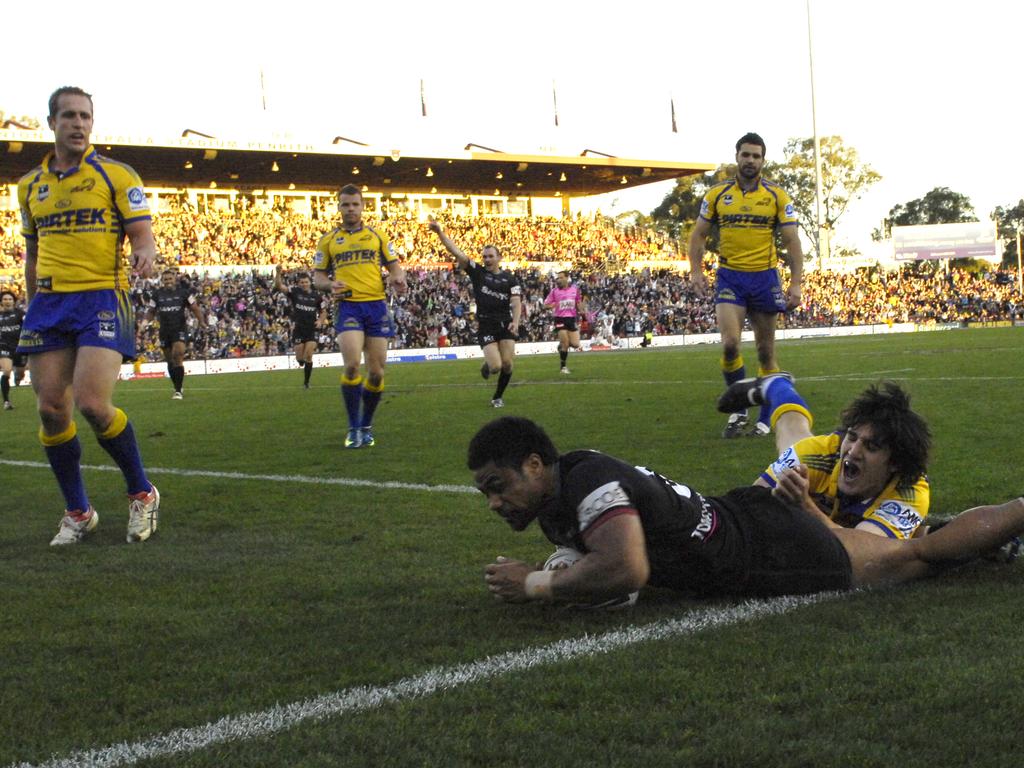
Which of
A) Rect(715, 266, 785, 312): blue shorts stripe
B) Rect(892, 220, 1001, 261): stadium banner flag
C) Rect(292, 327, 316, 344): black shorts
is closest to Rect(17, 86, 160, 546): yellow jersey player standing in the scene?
Rect(715, 266, 785, 312): blue shorts stripe

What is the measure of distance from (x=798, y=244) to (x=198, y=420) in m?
7.01

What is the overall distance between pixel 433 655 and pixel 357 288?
7.15 meters

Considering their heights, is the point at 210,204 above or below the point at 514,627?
above

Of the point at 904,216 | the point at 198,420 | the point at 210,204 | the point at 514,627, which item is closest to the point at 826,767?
the point at 514,627

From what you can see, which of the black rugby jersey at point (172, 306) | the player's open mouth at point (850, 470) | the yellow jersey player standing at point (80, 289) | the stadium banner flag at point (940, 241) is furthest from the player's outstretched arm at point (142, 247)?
the stadium banner flag at point (940, 241)

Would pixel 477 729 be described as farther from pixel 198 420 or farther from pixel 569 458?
pixel 198 420

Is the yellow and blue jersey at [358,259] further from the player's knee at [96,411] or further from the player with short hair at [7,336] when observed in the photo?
the player with short hair at [7,336]

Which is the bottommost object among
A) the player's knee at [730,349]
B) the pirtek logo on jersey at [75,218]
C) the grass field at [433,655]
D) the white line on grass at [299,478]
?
the white line on grass at [299,478]

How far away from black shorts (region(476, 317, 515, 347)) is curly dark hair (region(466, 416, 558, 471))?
11345mm

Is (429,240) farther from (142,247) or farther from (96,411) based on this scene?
(96,411)

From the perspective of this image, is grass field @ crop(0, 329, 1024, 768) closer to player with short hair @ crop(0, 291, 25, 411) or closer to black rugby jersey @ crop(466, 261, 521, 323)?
black rugby jersey @ crop(466, 261, 521, 323)

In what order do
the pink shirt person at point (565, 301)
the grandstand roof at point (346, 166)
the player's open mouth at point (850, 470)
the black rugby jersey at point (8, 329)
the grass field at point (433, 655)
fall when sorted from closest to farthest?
the grass field at point (433, 655) < the player's open mouth at point (850, 470) < the black rugby jersey at point (8, 329) < the pink shirt person at point (565, 301) < the grandstand roof at point (346, 166)

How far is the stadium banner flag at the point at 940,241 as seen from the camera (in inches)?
3191

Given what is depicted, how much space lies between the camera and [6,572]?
4.77 metres
